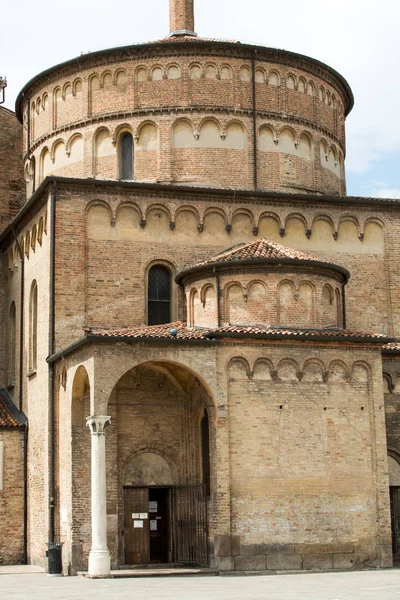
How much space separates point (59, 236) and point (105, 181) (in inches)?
77.1

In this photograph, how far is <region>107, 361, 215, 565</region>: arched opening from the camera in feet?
79.0

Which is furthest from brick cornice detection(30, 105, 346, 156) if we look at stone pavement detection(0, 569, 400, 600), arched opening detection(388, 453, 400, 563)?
stone pavement detection(0, 569, 400, 600)

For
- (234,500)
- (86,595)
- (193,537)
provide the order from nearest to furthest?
1. (86,595)
2. (234,500)
3. (193,537)

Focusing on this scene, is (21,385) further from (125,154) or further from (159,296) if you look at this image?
(125,154)

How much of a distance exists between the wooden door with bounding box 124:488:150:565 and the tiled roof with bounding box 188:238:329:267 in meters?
A: 5.89

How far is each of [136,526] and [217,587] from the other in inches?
249

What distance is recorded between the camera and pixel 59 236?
2581cm

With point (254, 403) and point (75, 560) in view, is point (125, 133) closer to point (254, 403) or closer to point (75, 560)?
point (254, 403)

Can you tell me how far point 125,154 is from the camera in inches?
1166

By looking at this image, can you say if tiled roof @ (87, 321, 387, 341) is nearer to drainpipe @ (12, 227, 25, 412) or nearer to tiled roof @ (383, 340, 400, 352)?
tiled roof @ (383, 340, 400, 352)

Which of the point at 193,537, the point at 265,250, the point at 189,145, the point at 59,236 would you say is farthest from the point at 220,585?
the point at 189,145

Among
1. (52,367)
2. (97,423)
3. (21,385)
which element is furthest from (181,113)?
(97,423)

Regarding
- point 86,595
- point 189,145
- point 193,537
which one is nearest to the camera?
point 86,595

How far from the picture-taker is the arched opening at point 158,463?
79.0ft
